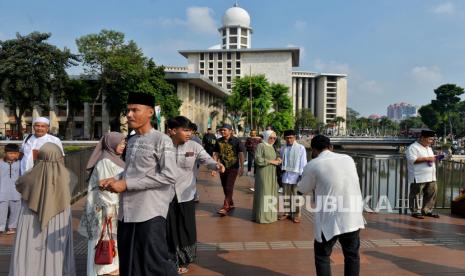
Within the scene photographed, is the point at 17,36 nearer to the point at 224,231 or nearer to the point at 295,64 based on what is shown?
the point at 224,231

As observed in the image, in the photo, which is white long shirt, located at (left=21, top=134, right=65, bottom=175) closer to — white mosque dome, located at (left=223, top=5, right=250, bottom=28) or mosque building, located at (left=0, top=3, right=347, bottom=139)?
mosque building, located at (left=0, top=3, right=347, bottom=139)

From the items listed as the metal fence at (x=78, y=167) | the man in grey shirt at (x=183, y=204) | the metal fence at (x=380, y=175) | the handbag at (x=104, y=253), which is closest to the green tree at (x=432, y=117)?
the metal fence at (x=380, y=175)

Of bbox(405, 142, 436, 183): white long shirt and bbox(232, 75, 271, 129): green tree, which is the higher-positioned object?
bbox(232, 75, 271, 129): green tree

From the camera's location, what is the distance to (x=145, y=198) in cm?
284

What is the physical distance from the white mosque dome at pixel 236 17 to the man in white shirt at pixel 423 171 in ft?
301

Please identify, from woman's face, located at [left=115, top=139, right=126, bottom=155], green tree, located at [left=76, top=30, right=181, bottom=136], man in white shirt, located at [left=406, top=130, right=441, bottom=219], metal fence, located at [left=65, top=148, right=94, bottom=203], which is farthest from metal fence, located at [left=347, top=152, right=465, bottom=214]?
green tree, located at [left=76, top=30, right=181, bottom=136]

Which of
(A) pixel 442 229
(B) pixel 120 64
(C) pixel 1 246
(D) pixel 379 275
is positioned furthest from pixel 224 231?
(B) pixel 120 64

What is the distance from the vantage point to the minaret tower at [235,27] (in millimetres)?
Answer: 94875

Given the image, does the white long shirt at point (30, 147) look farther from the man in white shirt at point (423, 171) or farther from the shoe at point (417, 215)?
the shoe at point (417, 215)

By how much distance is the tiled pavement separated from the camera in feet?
14.7

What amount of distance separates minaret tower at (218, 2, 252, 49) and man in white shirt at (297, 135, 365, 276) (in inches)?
3709

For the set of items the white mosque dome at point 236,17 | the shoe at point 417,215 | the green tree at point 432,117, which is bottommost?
the shoe at point 417,215

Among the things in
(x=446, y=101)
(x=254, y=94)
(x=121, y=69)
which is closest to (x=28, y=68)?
(x=121, y=69)

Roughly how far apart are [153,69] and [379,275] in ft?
123
